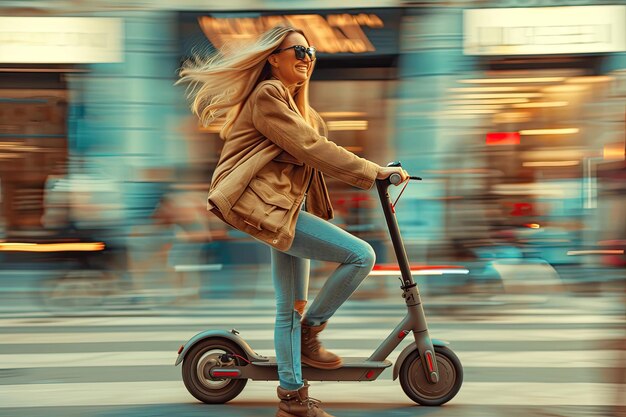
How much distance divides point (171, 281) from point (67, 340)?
10.6 ft

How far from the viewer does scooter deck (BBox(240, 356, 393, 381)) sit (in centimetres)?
419

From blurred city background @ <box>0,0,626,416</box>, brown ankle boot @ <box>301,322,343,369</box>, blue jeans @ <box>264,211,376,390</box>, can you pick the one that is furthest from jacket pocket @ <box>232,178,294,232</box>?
blurred city background @ <box>0,0,626,416</box>

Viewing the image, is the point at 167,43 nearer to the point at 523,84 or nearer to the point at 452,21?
the point at 452,21

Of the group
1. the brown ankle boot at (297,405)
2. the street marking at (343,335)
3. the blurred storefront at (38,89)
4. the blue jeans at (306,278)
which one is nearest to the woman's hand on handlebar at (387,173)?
the blue jeans at (306,278)

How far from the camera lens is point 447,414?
4215mm

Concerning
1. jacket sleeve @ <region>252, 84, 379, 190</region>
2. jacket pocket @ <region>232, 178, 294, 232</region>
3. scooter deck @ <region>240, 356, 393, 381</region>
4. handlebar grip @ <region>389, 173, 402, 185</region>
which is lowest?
scooter deck @ <region>240, 356, 393, 381</region>

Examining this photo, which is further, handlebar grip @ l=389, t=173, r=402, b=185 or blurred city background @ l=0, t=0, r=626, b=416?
blurred city background @ l=0, t=0, r=626, b=416

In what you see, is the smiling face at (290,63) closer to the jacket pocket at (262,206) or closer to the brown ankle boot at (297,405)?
the jacket pocket at (262,206)

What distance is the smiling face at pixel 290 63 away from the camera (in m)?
3.95

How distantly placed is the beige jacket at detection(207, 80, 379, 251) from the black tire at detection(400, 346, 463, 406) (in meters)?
0.93

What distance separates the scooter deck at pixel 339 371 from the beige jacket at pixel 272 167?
709 mm

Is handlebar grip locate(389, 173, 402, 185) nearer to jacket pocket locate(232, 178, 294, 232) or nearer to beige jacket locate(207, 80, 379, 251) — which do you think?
beige jacket locate(207, 80, 379, 251)

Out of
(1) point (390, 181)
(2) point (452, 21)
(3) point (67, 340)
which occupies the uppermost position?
(2) point (452, 21)

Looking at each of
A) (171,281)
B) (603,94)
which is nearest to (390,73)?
(603,94)
